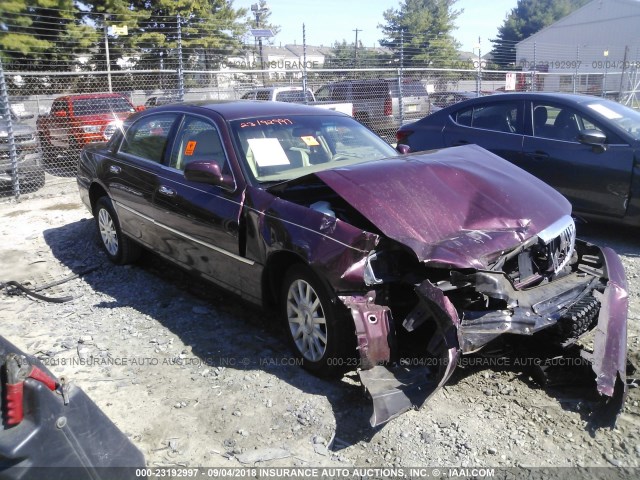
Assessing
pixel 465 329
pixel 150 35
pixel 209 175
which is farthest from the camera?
pixel 150 35

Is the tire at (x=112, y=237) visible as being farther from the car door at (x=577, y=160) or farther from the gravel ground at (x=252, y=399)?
the car door at (x=577, y=160)

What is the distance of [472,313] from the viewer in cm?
300

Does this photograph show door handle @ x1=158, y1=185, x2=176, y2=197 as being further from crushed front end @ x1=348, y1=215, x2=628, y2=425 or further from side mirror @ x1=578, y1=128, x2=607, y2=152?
side mirror @ x1=578, y1=128, x2=607, y2=152

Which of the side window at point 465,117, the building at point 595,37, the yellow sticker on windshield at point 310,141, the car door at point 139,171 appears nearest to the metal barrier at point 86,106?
the car door at point 139,171

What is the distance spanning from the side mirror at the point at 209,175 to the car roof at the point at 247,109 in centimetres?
62

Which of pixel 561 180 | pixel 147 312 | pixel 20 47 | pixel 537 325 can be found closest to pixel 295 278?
pixel 537 325

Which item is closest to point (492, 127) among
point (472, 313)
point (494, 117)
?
point (494, 117)

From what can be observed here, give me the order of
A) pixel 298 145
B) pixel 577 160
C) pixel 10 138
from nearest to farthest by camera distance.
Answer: pixel 298 145
pixel 577 160
pixel 10 138

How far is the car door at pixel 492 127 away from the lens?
6.54 metres

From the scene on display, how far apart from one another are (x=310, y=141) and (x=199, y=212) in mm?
1071

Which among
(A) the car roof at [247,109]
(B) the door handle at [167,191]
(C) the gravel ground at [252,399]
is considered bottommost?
(C) the gravel ground at [252,399]

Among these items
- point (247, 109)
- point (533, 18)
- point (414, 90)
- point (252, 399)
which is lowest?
point (252, 399)

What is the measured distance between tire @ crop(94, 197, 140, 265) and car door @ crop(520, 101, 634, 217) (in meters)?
4.56

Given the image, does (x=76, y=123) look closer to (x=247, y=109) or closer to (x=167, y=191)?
(x=167, y=191)
